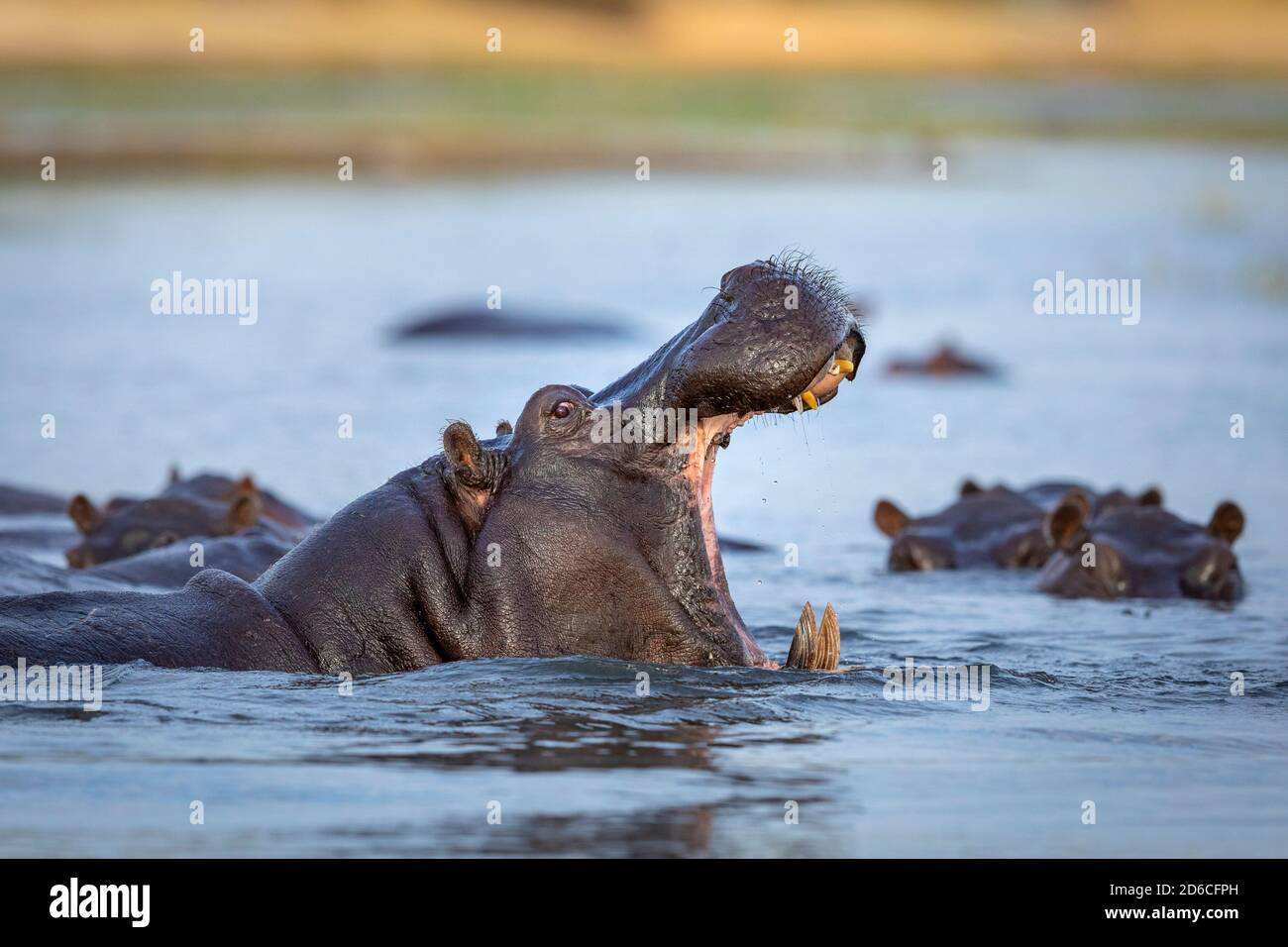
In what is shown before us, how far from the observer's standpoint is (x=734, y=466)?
55.7ft

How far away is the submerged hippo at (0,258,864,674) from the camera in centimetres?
761

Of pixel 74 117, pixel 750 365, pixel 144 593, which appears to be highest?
pixel 74 117

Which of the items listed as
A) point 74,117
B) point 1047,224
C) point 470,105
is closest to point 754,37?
point 470,105

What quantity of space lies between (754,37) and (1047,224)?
2235 centimetres

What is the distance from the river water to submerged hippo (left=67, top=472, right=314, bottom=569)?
238cm

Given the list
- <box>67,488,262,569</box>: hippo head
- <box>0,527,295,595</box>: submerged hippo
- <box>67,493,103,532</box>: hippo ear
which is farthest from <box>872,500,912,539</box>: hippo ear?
<box>67,493,103,532</box>: hippo ear

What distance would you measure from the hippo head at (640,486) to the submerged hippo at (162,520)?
4331 mm

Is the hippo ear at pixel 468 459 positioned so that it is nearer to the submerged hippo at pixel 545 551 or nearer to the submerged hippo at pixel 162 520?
the submerged hippo at pixel 545 551

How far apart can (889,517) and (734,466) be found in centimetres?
318

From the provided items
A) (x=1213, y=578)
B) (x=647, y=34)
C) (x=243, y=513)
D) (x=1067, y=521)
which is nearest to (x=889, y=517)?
(x=1067, y=521)

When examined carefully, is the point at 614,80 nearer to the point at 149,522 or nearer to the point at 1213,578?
the point at 149,522

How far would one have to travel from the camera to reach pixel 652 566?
25.6 ft

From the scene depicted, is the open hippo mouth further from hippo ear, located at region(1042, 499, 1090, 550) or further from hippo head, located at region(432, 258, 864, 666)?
hippo ear, located at region(1042, 499, 1090, 550)
